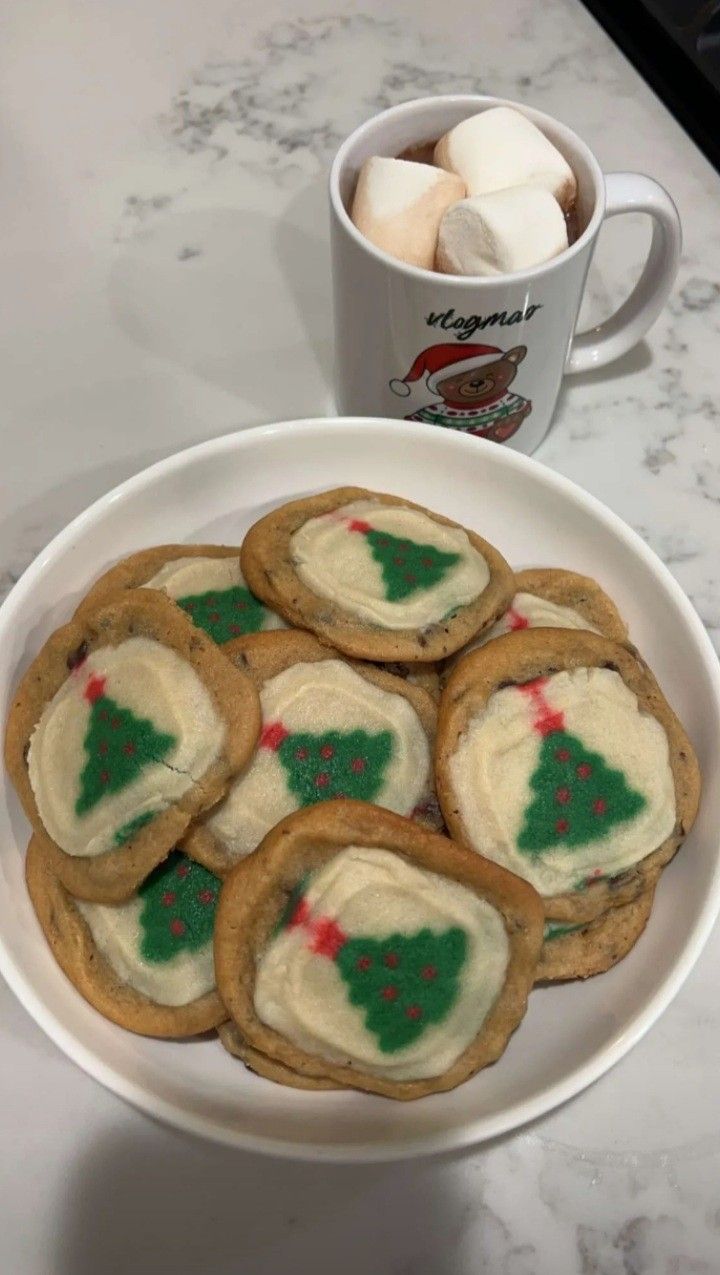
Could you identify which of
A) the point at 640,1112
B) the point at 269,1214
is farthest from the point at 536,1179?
the point at 269,1214

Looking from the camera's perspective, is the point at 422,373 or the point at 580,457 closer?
the point at 422,373

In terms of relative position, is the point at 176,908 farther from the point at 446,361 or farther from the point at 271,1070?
the point at 446,361

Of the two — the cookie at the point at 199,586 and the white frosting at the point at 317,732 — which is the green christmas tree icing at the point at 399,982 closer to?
the white frosting at the point at 317,732

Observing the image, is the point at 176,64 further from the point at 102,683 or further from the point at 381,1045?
the point at 381,1045

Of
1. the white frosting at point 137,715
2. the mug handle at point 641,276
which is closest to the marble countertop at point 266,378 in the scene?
the mug handle at point 641,276

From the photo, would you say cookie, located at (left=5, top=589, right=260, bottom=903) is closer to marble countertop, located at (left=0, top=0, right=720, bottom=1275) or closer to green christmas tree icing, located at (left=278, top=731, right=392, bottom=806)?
green christmas tree icing, located at (left=278, top=731, right=392, bottom=806)

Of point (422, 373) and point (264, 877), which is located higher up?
point (422, 373)

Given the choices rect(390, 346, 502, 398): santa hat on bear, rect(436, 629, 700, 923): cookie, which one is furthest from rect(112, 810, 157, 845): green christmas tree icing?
rect(390, 346, 502, 398): santa hat on bear

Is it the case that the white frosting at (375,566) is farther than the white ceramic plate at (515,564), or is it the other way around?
Result: the white frosting at (375,566)
